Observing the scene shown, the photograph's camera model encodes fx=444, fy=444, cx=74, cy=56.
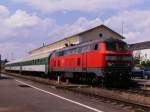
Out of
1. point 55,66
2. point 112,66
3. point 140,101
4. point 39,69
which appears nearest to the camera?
point 140,101

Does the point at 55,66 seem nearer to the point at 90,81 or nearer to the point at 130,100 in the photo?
the point at 90,81

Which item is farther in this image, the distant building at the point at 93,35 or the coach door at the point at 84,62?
the distant building at the point at 93,35

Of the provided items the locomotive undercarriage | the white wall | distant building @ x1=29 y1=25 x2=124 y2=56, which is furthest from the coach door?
the white wall

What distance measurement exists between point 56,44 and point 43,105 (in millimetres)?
74335

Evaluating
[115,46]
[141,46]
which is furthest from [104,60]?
[141,46]

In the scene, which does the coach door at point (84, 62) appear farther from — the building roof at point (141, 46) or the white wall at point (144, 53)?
the building roof at point (141, 46)

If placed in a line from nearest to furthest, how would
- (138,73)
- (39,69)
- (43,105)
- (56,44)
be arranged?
(43,105), (138,73), (39,69), (56,44)

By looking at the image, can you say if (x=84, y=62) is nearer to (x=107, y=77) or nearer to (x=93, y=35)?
(x=107, y=77)

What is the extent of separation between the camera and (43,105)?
18656 millimetres

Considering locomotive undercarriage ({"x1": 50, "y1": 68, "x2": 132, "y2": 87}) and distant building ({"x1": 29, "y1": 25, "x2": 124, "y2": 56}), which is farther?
distant building ({"x1": 29, "y1": 25, "x2": 124, "y2": 56})

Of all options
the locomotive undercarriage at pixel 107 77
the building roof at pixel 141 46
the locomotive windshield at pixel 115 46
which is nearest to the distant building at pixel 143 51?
the building roof at pixel 141 46

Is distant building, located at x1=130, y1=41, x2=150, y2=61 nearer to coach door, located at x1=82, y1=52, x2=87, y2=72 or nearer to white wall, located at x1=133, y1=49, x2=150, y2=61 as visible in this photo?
white wall, located at x1=133, y1=49, x2=150, y2=61

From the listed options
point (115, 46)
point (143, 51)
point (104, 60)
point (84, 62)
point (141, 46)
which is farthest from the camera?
point (141, 46)

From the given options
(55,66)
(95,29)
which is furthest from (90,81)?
(95,29)
